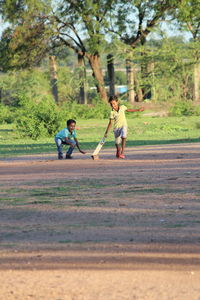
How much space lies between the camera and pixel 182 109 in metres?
42.7

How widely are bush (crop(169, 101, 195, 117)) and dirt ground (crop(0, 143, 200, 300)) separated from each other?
27.9 meters

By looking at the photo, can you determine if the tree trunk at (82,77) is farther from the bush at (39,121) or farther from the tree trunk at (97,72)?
the bush at (39,121)

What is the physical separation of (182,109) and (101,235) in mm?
35070

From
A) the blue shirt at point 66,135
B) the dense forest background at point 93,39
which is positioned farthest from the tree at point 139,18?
the blue shirt at point 66,135

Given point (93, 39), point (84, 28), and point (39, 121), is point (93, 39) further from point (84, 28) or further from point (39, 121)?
point (39, 121)

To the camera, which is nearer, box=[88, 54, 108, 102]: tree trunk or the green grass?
the green grass

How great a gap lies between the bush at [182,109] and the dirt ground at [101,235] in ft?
91.6

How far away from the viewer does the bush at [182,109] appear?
1670 inches

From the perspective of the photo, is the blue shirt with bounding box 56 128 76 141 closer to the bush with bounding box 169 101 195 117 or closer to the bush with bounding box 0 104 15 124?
the bush with bounding box 169 101 195 117

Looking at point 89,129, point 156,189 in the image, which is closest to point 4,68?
point 89,129

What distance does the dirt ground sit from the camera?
602 centimetres

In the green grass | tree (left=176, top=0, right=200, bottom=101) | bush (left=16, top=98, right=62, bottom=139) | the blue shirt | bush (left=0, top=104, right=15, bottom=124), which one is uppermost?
tree (left=176, top=0, right=200, bottom=101)

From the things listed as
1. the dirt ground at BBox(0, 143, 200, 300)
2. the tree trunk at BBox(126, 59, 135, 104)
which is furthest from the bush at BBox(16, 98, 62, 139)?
the dirt ground at BBox(0, 143, 200, 300)

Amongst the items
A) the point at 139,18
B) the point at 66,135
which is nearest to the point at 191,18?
the point at 139,18
